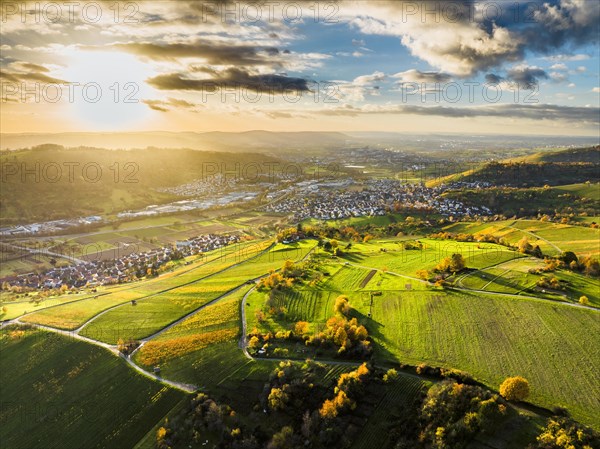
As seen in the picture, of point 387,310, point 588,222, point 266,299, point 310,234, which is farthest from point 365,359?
point 588,222

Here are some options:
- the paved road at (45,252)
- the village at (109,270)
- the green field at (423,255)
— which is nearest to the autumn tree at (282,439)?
the green field at (423,255)

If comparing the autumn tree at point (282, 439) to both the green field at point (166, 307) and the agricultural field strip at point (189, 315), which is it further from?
the green field at point (166, 307)

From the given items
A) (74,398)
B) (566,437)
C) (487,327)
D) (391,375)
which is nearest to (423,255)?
(487,327)

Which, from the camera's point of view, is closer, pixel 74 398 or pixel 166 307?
pixel 74 398

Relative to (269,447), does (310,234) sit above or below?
above

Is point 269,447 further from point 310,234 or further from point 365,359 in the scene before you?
point 310,234

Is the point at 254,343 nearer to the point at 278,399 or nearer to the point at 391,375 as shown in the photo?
the point at 278,399

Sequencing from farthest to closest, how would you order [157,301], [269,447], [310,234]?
1. [310,234]
2. [157,301]
3. [269,447]
